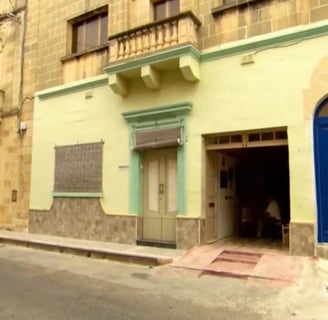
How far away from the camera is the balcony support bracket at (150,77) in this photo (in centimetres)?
945

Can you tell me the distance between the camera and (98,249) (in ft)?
30.5

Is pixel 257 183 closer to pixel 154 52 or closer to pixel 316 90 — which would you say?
pixel 316 90

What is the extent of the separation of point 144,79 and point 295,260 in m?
5.60

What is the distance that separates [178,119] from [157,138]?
2.44ft

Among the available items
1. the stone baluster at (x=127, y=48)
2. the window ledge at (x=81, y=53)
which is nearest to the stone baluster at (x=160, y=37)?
the stone baluster at (x=127, y=48)

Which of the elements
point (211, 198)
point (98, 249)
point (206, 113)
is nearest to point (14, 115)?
point (98, 249)

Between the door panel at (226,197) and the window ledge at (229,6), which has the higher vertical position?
the window ledge at (229,6)

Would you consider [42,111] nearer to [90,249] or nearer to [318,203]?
[90,249]

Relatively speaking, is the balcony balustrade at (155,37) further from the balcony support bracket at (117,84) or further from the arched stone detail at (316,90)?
the arched stone detail at (316,90)

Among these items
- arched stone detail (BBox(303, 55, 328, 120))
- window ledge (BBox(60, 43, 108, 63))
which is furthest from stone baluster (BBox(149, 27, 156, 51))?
arched stone detail (BBox(303, 55, 328, 120))

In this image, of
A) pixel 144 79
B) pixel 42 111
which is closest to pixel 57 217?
pixel 42 111

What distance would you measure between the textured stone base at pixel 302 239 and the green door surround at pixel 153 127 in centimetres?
268

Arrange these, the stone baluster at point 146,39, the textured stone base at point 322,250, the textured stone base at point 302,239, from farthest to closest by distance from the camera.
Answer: the stone baluster at point 146,39 < the textured stone base at point 302,239 < the textured stone base at point 322,250

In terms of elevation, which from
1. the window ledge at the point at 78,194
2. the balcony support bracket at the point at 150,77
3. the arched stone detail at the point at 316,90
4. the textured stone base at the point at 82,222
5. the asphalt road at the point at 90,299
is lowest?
the asphalt road at the point at 90,299
